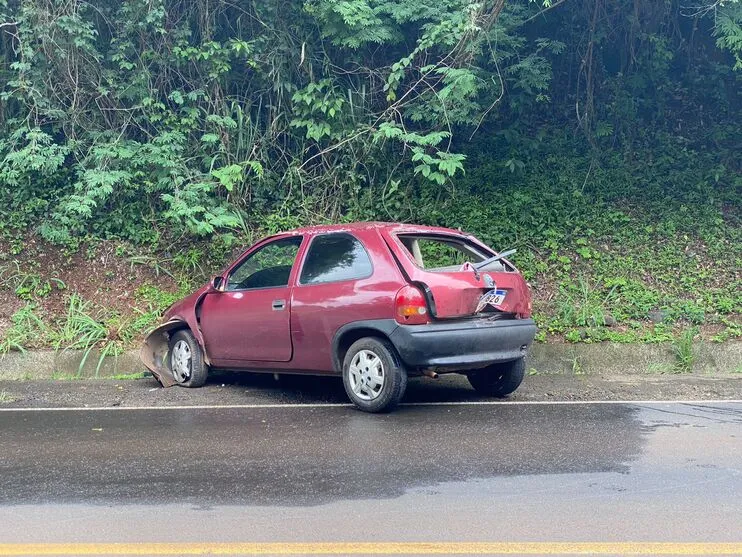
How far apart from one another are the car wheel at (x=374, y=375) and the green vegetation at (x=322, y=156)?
4.23m

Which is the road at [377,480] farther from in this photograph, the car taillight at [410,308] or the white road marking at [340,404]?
the car taillight at [410,308]

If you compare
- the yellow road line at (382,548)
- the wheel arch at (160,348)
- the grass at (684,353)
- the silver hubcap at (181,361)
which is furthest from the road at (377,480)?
the grass at (684,353)

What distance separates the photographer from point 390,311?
6.79 metres

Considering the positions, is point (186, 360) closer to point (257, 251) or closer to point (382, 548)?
point (257, 251)

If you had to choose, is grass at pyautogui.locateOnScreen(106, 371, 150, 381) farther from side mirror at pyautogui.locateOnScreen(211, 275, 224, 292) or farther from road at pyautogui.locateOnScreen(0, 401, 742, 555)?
road at pyautogui.locateOnScreen(0, 401, 742, 555)

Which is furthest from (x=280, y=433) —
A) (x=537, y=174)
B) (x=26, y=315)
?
(x=537, y=174)

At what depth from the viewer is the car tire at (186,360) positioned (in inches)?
332

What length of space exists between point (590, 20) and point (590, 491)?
1076 cm

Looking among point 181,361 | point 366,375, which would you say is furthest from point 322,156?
point 366,375

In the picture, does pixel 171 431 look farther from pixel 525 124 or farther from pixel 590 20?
pixel 590 20

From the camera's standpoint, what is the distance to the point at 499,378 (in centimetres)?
782

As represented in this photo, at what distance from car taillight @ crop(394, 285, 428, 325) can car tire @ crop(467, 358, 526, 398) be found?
1348 mm

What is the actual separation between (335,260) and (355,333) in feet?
2.47

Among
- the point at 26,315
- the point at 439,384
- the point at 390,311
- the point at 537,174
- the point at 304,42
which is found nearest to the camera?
the point at 390,311
